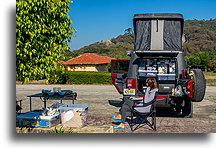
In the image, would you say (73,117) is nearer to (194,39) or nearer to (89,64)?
(89,64)

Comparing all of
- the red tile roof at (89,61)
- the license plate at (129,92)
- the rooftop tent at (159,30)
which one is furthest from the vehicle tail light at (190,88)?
the red tile roof at (89,61)

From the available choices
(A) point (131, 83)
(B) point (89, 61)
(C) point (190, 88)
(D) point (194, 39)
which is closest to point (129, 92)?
(A) point (131, 83)

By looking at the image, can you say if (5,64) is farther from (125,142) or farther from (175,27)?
(175,27)

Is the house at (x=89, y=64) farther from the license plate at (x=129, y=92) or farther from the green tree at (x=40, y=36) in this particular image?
the green tree at (x=40, y=36)

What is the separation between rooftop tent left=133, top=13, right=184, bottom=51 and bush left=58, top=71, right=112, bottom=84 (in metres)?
12.5

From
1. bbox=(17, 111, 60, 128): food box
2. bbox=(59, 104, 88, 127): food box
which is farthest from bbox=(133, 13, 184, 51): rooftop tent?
bbox=(17, 111, 60, 128): food box

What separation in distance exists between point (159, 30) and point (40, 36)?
341 centimetres

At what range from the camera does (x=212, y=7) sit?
18.9ft

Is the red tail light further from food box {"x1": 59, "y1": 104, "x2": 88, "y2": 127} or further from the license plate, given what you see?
food box {"x1": 59, "y1": 104, "x2": 88, "y2": 127}

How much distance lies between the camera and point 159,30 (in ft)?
24.6

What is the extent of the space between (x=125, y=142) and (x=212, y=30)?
51.1 metres

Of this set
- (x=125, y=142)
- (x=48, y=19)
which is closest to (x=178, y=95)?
(x=125, y=142)

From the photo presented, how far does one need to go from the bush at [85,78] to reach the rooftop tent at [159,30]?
12.5 meters

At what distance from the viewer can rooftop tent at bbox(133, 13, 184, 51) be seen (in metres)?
7.32
